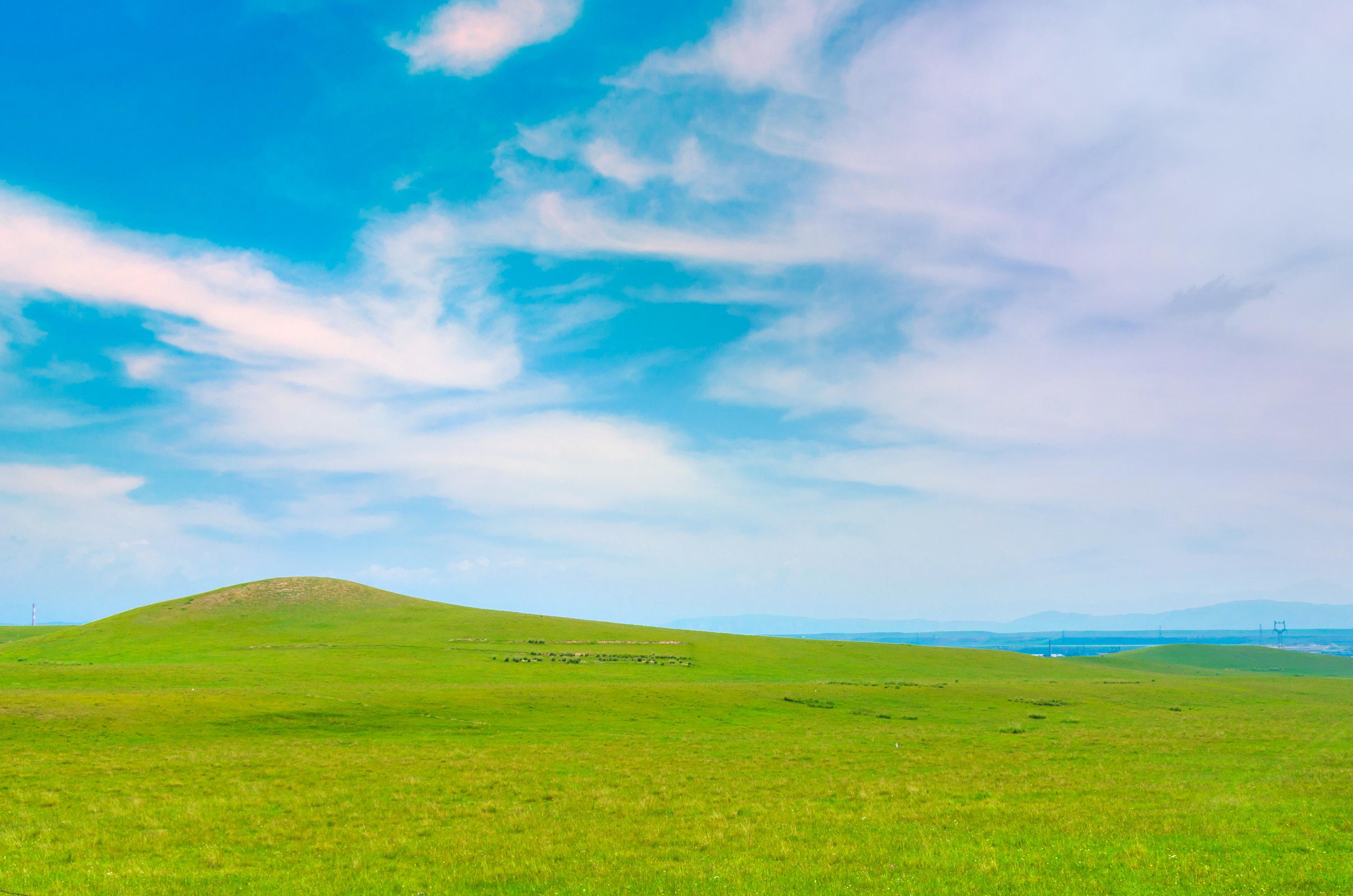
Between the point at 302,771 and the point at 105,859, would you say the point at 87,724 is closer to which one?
the point at 302,771

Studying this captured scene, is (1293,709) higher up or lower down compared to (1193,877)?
lower down

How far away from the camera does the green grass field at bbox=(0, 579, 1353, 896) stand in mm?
19750

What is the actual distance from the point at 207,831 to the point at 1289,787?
3865cm

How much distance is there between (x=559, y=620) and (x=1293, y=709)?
360ft

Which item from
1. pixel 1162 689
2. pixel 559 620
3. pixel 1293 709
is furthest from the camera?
pixel 559 620

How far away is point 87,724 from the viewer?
148ft

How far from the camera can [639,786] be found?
3142cm

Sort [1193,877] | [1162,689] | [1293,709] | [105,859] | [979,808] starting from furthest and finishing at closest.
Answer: [1162,689] → [1293,709] → [979,808] → [105,859] → [1193,877]

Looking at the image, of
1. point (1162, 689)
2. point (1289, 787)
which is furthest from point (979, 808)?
point (1162, 689)

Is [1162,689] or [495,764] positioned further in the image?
[1162,689]

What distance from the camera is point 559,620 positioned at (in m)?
146

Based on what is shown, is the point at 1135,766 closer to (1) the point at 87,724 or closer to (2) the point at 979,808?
(2) the point at 979,808

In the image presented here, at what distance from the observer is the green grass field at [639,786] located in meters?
19.8

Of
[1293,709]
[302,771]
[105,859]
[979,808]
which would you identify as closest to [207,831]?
[105,859]
